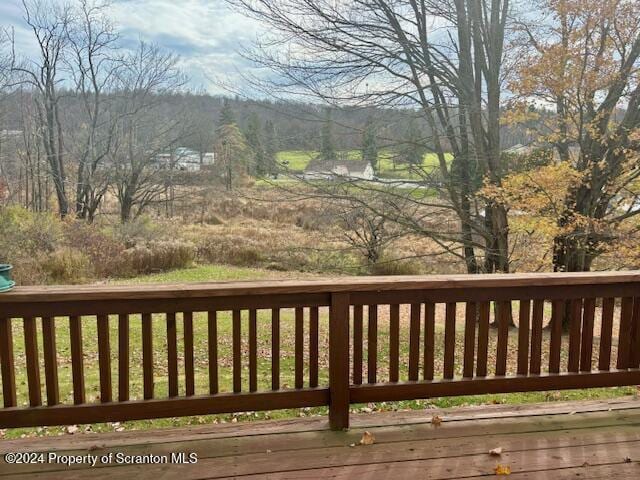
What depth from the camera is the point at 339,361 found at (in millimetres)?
2311

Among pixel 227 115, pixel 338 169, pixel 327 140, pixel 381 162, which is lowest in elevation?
pixel 338 169

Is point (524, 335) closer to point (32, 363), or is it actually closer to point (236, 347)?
point (236, 347)

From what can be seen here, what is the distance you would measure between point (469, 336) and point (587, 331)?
621 mm

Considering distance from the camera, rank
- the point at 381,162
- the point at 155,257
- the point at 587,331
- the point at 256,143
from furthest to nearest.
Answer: the point at 155,257 < the point at 256,143 < the point at 381,162 < the point at 587,331

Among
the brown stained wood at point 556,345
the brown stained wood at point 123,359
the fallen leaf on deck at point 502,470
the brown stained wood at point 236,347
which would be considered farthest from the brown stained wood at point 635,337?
the brown stained wood at point 123,359

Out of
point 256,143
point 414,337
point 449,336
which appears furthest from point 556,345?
point 256,143

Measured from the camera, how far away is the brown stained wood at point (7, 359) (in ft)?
6.81

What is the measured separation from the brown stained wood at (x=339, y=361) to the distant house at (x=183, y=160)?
1092 centimetres

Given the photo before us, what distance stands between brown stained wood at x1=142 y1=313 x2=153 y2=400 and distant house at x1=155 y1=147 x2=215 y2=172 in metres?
10.8

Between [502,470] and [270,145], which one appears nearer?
[502,470]

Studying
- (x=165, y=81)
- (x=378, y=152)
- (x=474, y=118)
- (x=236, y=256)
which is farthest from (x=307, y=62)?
(x=165, y=81)

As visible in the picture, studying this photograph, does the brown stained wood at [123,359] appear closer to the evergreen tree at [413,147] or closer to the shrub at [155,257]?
the evergreen tree at [413,147]

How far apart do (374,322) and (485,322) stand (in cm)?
55

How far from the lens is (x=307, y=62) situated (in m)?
7.25
